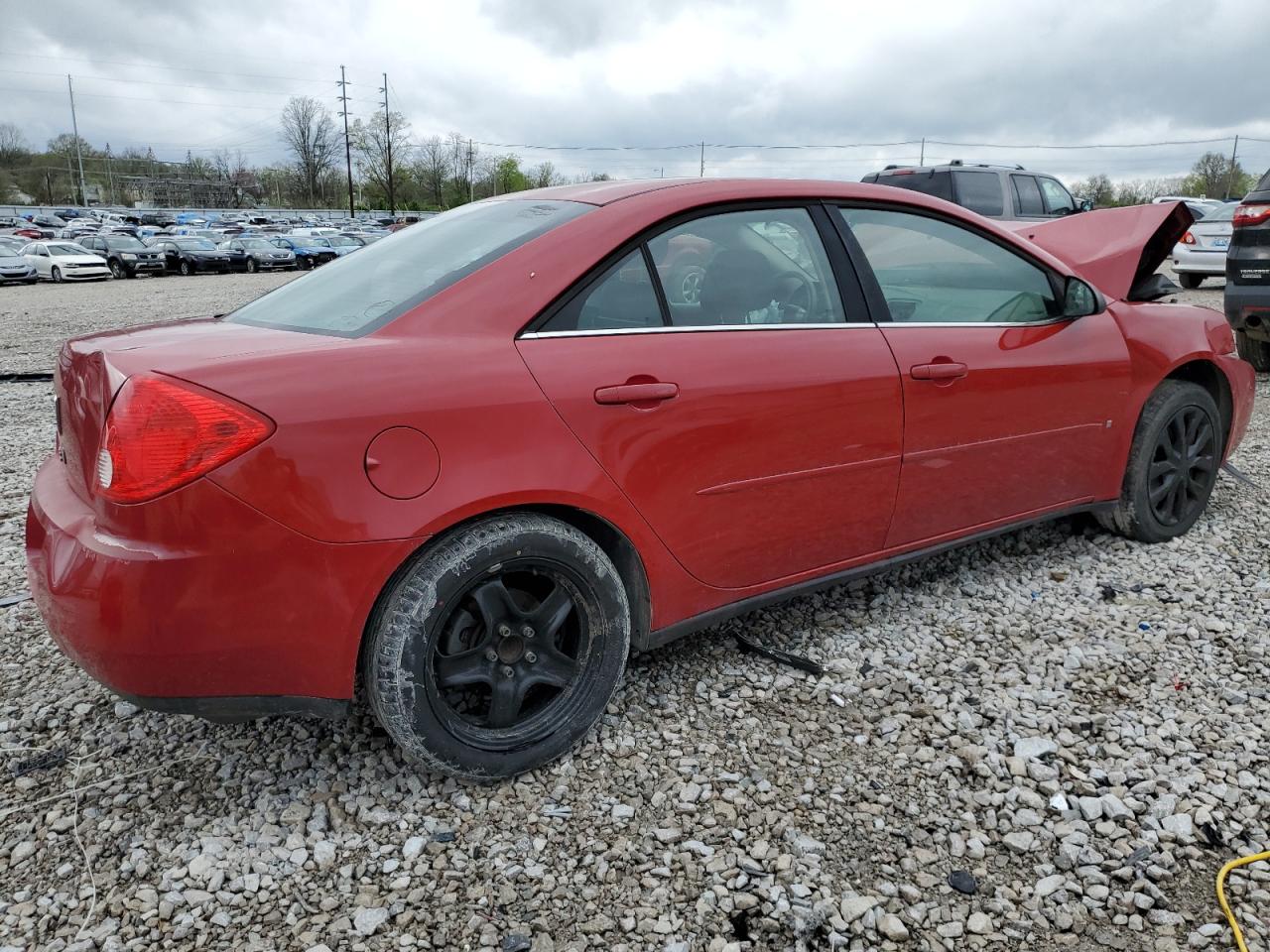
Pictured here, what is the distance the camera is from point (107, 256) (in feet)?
101

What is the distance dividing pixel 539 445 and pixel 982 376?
1.73m

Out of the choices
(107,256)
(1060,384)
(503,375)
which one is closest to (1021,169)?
(1060,384)

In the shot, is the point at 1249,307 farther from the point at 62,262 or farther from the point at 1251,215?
the point at 62,262

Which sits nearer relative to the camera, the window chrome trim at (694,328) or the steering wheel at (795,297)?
the window chrome trim at (694,328)

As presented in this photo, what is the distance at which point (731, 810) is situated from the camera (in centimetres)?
240

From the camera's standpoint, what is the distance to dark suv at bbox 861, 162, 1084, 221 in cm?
1198

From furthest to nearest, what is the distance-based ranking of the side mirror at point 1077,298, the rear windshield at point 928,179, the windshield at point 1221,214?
the windshield at point 1221,214
the rear windshield at point 928,179
the side mirror at point 1077,298

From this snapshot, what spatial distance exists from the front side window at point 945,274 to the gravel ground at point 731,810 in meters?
1.15

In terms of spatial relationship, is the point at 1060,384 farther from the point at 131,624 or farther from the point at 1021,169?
the point at 1021,169

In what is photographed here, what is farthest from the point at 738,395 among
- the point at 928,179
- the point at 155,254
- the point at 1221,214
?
the point at 155,254

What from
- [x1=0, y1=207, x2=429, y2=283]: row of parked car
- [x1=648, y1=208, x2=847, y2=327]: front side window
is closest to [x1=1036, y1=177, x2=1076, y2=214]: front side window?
[x1=648, y1=208, x2=847, y2=327]: front side window

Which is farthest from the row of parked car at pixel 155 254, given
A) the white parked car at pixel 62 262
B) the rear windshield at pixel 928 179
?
the rear windshield at pixel 928 179

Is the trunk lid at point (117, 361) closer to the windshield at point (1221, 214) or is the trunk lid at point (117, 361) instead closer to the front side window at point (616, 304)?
the front side window at point (616, 304)

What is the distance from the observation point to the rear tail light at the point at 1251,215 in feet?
23.3
